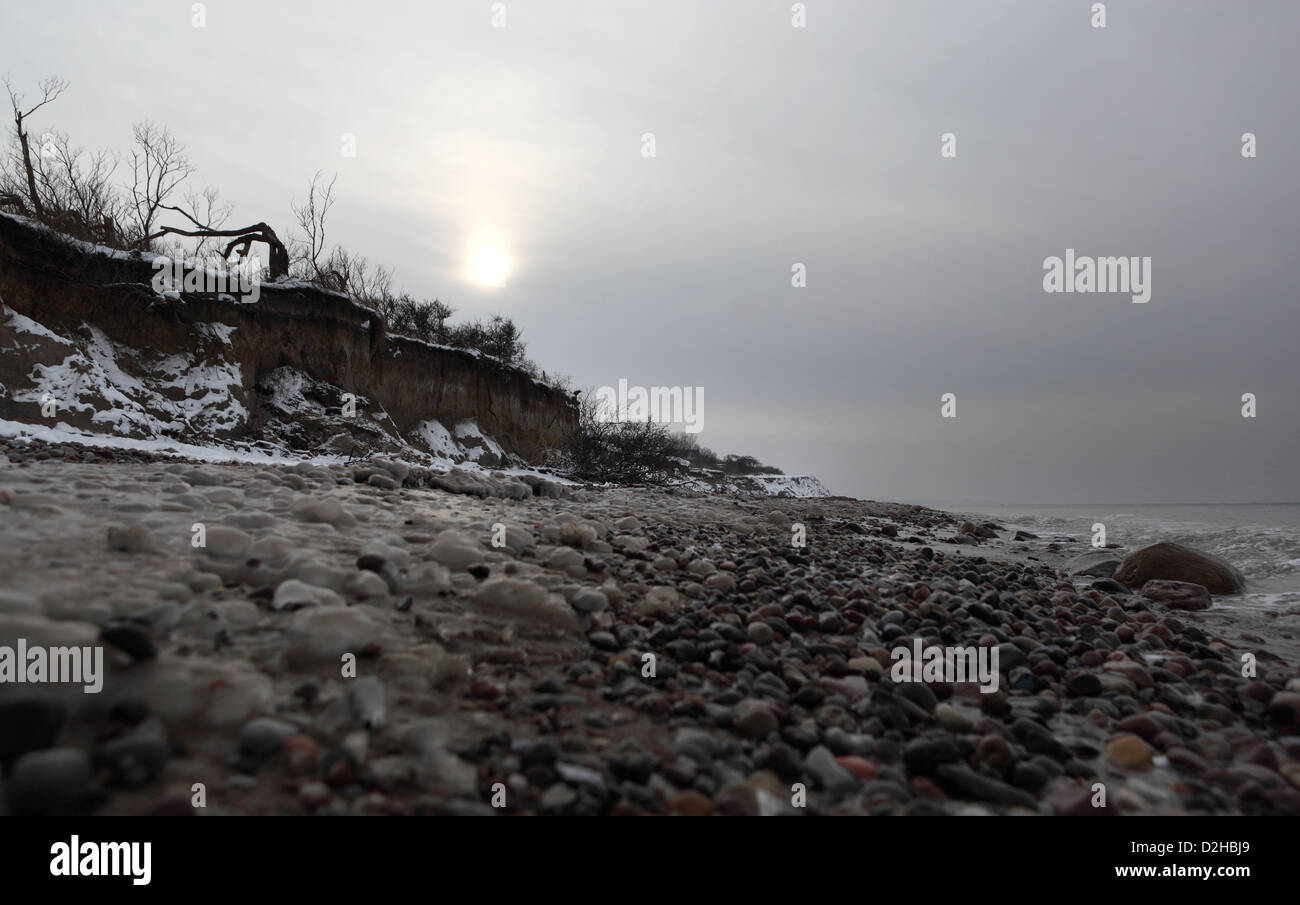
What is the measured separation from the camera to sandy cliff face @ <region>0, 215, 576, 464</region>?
33.6 ft

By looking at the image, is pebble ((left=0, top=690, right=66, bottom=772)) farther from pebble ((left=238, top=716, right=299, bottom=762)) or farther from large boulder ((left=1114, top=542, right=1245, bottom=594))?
large boulder ((left=1114, top=542, right=1245, bottom=594))

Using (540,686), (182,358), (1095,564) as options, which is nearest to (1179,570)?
(1095,564)

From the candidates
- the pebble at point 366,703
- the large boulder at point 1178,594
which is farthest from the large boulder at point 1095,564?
the pebble at point 366,703

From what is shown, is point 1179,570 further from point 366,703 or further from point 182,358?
point 182,358

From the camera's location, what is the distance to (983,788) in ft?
6.88

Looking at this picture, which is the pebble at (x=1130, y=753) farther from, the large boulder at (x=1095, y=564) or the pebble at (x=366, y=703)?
the large boulder at (x=1095, y=564)

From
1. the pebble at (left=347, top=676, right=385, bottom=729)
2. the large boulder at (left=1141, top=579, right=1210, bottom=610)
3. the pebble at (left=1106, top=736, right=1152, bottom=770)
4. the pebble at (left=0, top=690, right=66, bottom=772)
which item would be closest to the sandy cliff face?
the pebble at (left=0, top=690, right=66, bottom=772)

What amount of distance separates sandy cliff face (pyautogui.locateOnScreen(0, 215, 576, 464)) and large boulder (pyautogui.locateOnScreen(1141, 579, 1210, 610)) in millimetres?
13950

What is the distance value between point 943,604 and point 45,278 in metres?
16.0

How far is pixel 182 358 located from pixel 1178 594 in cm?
1734

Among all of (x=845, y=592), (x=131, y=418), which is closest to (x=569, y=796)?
(x=845, y=592)

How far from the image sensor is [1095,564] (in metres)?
8.30
